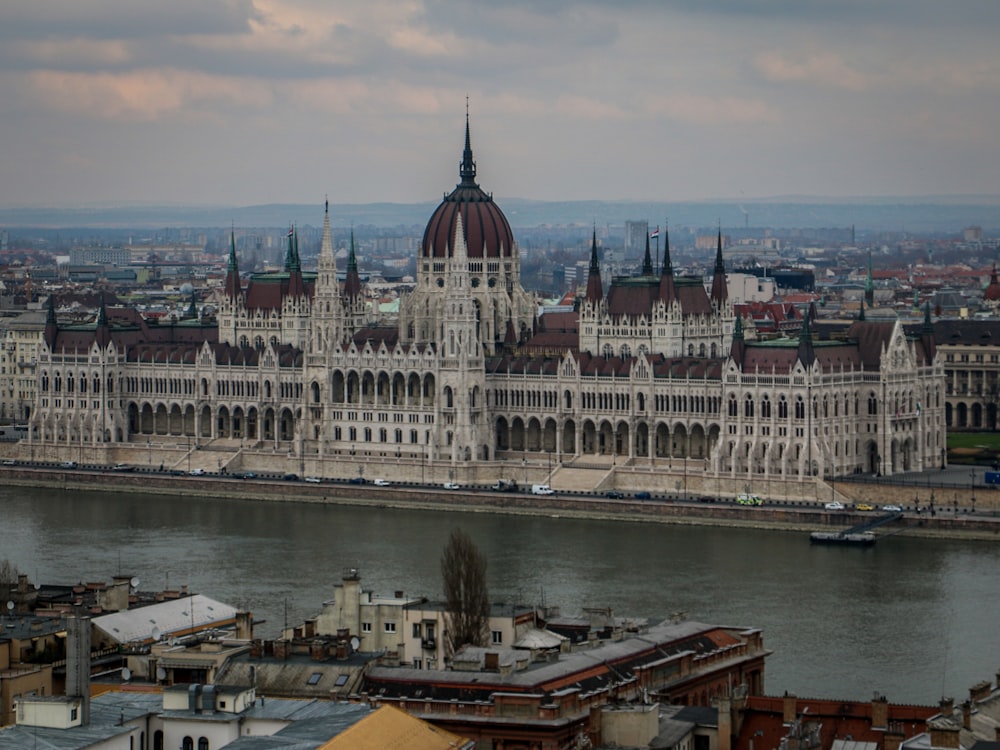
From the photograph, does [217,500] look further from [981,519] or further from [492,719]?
[492,719]

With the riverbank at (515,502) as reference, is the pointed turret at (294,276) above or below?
above

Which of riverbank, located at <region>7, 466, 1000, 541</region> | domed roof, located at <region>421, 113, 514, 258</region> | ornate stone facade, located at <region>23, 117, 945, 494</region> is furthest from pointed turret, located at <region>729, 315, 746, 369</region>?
domed roof, located at <region>421, 113, 514, 258</region>

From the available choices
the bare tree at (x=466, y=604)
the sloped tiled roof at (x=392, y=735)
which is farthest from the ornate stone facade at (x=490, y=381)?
the sloped tiled roof at (x=392, y=735)

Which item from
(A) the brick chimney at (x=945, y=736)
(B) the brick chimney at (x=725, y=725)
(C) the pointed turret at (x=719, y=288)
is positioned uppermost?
(C) the pointed turret at (x=719, y=288)

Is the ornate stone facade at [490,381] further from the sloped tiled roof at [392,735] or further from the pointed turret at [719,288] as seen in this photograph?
the sloped tiled roof at [392,735]

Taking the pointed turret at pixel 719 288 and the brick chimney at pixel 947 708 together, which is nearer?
the brick chimney at pixel 947 708

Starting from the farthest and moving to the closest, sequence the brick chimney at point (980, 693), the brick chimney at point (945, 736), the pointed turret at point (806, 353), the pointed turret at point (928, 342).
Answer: the pointed turret at point (928, 342), the pointed turret at point (806, 353), the brick chimney at point (980, 693), the brick chimney at point (945, 736)

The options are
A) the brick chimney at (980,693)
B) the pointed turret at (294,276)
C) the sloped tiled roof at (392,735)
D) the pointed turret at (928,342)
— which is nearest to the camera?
the sloped tiled roof at (392,735)
